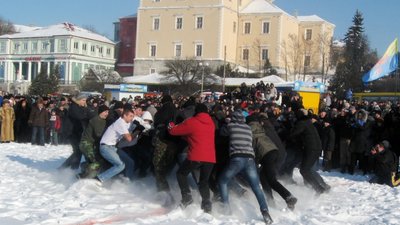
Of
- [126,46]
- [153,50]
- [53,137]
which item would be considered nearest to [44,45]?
[126,46]

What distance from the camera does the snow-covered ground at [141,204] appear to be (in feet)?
28.2

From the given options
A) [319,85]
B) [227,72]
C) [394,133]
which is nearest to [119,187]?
[394,133]

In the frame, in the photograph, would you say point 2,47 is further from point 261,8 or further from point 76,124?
point 76,124

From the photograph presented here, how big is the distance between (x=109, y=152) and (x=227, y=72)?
64.3 m

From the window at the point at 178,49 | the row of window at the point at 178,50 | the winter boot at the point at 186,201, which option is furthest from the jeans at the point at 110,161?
the window at the point at 178,49

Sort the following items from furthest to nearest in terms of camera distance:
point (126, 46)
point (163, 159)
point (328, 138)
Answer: point (126, 46), point (328, 138), point (163, 159)

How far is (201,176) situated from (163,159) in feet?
3.74

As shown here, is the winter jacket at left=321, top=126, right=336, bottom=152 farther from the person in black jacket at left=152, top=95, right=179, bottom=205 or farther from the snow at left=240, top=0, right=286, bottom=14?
the snow at left=240, top=0, right=286, bottom=14

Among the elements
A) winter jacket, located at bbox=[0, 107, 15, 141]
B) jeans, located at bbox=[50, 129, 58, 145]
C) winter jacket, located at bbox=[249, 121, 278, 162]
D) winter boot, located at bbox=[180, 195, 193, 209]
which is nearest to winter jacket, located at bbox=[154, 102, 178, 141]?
winter boot, located at bbox=[180, 195, 193, 209]

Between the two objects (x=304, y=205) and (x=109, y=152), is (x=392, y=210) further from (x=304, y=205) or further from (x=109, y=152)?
(x=109, y=152)

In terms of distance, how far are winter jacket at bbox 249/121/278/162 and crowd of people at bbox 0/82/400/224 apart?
17mm

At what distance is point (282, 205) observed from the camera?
32.0 feet

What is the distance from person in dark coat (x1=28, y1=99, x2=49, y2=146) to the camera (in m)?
19.3

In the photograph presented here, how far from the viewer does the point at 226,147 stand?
9836mm
